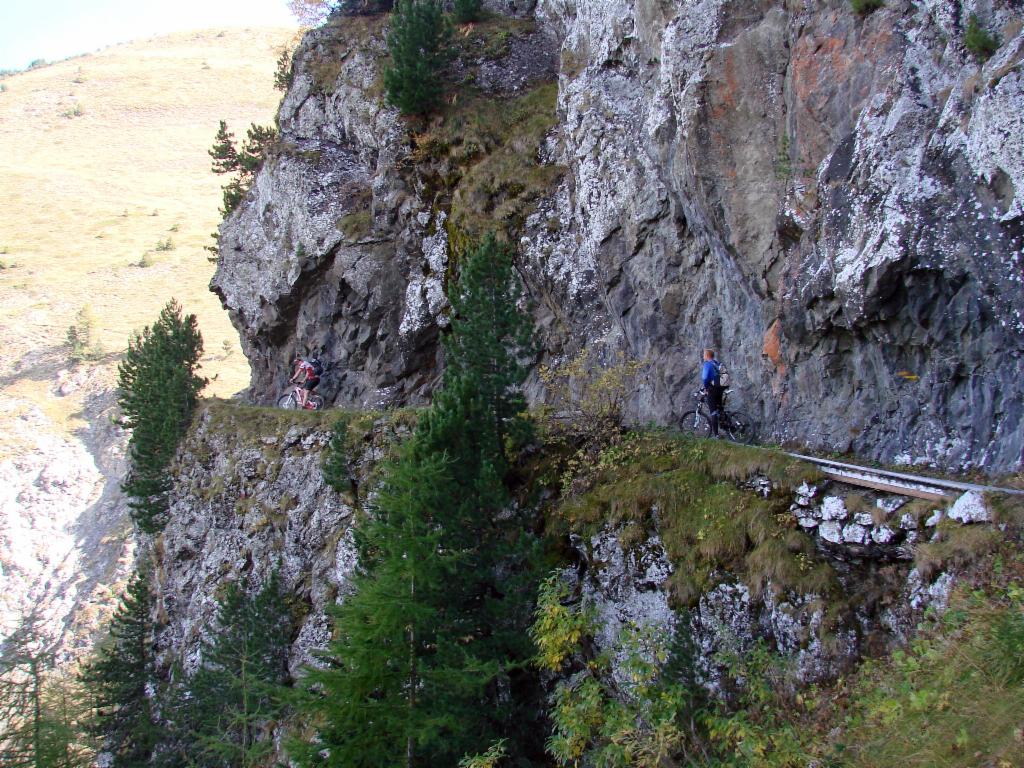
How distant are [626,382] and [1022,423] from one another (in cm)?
1049

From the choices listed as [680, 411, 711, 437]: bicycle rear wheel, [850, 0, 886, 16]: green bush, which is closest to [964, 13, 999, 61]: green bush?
[850, 0, 886, 16]: green bush

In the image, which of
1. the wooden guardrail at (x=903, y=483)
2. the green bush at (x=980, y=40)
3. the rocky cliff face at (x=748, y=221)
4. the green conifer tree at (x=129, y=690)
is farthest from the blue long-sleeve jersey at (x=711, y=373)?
the green conifer tree at (x=129, y=690)

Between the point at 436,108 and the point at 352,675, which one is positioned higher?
the point at 436,108

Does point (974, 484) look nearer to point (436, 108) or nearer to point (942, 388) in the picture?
point (942, 388)

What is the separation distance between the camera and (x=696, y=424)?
16.5m

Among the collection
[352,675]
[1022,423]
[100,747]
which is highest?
[1022,423]

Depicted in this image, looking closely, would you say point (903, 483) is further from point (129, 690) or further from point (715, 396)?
point (129, 690)

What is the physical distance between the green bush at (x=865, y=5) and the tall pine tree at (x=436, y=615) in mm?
10220

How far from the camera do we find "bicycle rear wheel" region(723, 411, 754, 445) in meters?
14.9

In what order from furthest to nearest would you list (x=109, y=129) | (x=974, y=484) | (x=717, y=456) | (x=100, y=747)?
(x=109, y=129) < (x=100, y=747) < (x=717, y=456) < (x=974, y=484)

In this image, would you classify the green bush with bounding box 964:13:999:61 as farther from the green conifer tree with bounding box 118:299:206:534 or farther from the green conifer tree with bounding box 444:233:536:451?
the green conifer tree with bounding box 118:299:206:534

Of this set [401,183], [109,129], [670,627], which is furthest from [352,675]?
[109,129]

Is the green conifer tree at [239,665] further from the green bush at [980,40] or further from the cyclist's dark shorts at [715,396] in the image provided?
the green bush at [980,40]

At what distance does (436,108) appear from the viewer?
90.4 ft
